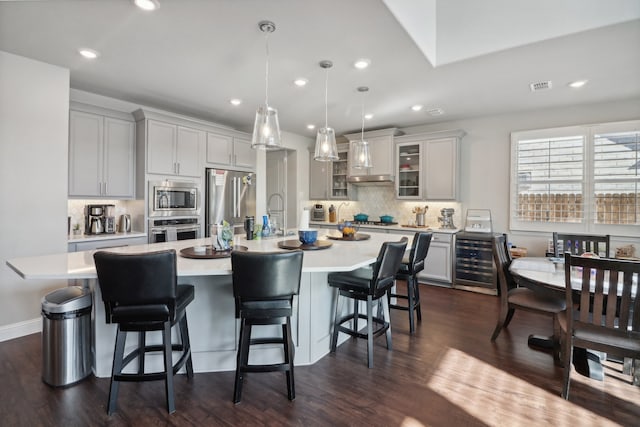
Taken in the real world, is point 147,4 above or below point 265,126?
above

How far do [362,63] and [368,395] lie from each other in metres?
2.77

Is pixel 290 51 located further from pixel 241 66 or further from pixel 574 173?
pixel 574 173

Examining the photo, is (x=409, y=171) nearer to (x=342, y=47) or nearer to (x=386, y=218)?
(x=386, y=218)

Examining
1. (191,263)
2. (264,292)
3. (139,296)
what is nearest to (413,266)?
(264,292)

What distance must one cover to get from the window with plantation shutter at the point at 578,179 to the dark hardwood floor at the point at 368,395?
253cm

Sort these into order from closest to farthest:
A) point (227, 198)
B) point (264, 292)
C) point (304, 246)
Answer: point (264, 292), point (304, 246), point (227, 198)

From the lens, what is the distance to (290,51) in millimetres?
2811

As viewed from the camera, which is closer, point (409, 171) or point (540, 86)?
point (540, 86)

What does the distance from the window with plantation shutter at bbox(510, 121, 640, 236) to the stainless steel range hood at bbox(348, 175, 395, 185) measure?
1862 mm

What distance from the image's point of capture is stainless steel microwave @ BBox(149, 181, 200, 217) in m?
4.15

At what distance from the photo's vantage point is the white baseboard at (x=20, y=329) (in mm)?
2928

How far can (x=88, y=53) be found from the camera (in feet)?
9.36

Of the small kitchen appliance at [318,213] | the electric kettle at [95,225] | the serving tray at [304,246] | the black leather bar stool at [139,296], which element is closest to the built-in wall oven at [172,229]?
the electric kettle at [95,225]

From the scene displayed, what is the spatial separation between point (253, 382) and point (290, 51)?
266 centimetres
